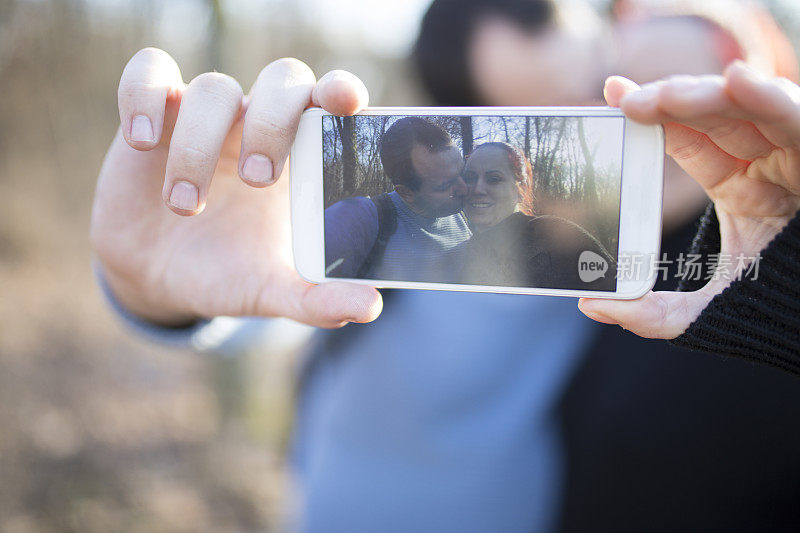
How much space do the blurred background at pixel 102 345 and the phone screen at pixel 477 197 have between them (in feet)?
2.82

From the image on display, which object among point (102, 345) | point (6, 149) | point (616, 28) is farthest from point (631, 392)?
point (6, 149)

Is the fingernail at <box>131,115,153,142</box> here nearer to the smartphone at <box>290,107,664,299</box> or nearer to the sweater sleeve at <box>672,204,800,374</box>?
the smartphone at <box>290,107,664,299</box>

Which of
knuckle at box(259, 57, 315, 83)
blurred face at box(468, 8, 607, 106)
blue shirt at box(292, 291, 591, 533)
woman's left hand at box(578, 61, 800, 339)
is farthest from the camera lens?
blurred face at box(468, 8, 607, 106)

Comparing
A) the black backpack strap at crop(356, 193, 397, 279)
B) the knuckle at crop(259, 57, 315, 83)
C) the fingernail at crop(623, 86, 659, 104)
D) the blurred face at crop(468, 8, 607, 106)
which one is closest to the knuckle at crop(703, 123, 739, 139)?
the fingernail at crop(623, 86, 659, 104)

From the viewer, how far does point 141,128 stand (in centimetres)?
91

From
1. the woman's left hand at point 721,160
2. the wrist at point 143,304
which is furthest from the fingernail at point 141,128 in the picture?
the woman's left hand at point 721,160

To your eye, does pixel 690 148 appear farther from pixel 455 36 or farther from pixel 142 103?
pixel 455 36

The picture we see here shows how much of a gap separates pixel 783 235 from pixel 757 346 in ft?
0.67

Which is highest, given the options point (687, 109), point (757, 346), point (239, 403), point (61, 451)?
point (687, 109)

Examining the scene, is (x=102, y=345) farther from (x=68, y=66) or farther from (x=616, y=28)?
(x=616, y=28)

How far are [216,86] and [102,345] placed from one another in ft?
13.2

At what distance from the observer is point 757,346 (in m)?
0.86

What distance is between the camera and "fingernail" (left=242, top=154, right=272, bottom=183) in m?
0.92

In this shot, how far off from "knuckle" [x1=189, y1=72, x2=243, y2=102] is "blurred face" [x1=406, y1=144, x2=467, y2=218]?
0.38 m
